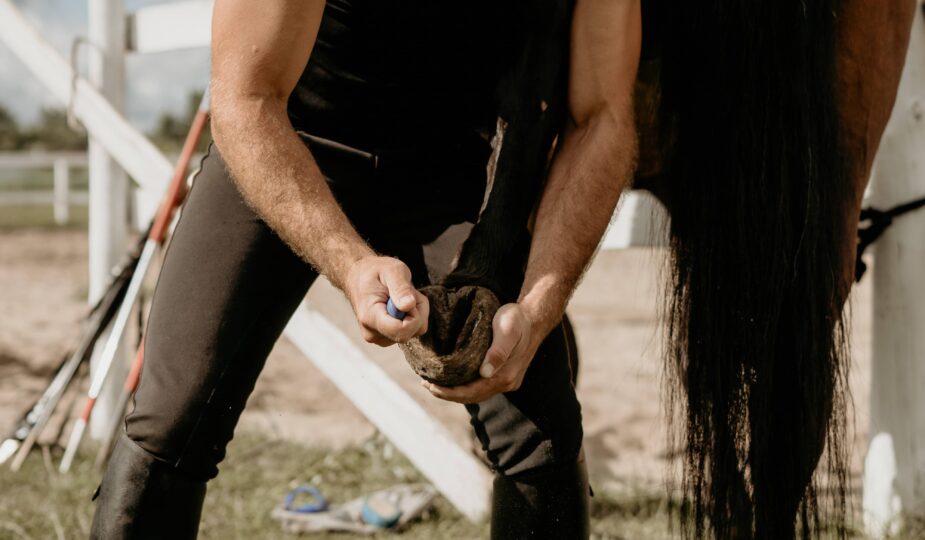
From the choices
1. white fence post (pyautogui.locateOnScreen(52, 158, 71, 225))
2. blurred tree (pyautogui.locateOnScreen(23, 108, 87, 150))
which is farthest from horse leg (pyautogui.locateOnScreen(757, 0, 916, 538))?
blurred tree (pyautogui.locateOnScreen(23, 108, 87, 150))

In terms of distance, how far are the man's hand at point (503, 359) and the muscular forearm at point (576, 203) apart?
0.23 feet

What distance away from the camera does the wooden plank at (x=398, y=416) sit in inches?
104

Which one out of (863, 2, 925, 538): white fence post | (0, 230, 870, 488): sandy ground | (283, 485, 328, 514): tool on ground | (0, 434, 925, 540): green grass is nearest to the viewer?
(863, 2, 925, 538): white fence post

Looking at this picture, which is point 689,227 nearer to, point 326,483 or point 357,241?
point 357,241

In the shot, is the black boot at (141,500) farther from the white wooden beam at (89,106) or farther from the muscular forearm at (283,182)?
the white wooden beam at (89,106)

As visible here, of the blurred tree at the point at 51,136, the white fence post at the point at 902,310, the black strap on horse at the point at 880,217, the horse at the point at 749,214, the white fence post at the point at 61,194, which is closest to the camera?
the horse at the point at 749,214

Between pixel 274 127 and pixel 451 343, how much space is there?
397 mm

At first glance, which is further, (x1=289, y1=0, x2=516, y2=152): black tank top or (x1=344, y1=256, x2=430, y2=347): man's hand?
(x1=289, y1=0, x2=516, y2=152): black tank top

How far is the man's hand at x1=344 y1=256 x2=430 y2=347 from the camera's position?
1251 mm

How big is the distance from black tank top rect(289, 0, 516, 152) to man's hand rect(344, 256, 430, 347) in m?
0.33

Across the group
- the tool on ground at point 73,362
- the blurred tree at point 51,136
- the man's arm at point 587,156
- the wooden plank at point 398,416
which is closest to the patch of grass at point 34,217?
the tool on ground at point 73,362

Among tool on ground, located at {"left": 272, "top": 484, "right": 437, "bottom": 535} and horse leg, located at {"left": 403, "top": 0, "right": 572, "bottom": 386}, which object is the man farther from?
tool on ground, located at {"left": 272, "top": 484, "right": 437, "bottom": 535}

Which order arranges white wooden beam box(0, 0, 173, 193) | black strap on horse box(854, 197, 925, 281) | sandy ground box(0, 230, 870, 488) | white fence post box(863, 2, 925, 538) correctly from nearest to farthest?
black strap on horse box(854, 197, 925, 281) < white fence post box(863, 2, 925, 538) < white wooden beam box(0, 0, 173, 193) < sandy ground box(0, 230, 870, 488)

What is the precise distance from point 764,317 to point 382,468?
1.73 meters
